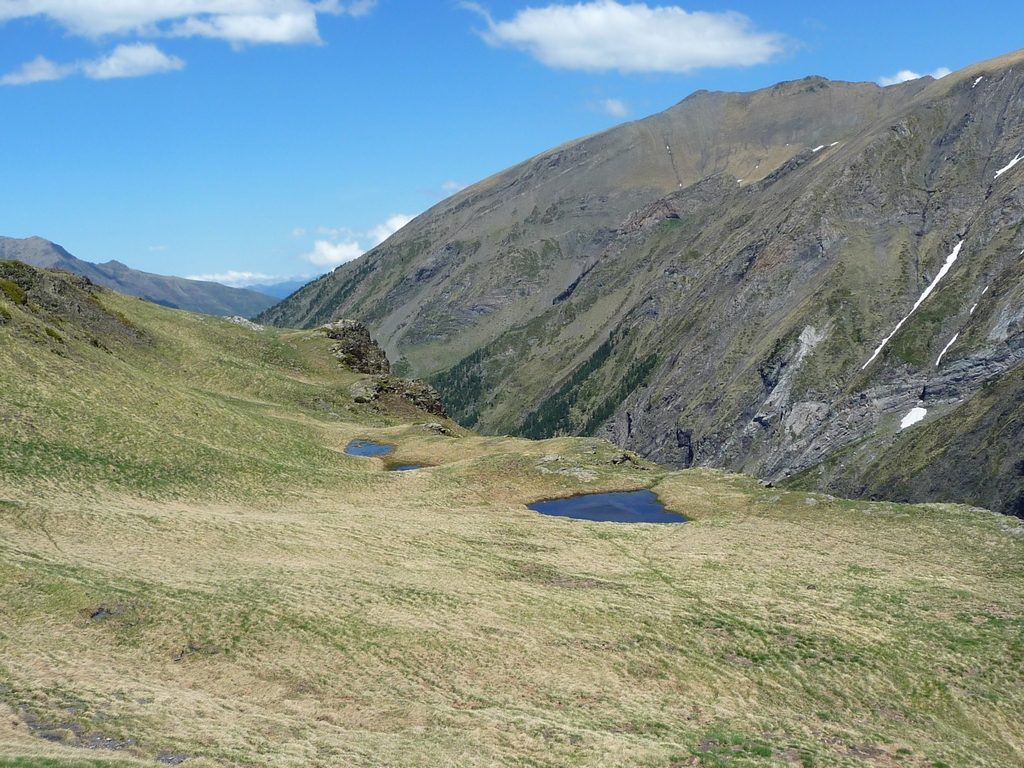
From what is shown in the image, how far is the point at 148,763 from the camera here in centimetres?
2083

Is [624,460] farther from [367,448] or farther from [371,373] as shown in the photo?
[371,373]

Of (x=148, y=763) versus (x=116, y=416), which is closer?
(x=148, y=763)

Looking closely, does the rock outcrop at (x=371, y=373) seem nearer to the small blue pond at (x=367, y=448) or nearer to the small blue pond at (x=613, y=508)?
the small blue pond at (x=367, y=448)

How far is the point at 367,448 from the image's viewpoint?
82500 millimetres

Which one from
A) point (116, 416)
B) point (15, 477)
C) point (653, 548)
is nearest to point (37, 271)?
point (116, 416)

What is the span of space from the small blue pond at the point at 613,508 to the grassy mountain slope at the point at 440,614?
2112 millimetres

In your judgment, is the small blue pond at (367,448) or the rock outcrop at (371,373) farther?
the rock outcrop at (371,373)

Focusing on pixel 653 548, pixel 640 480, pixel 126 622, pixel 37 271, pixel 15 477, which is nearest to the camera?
pixel 126 622

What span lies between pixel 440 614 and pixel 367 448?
47.7 meters

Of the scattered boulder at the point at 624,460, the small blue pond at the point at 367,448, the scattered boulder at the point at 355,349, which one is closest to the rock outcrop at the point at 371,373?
the scattered boulder at the point at 355,349

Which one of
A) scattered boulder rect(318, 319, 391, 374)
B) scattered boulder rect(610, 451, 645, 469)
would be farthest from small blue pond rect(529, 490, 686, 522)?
scattered boulder rect(318, 319, 391, 374)

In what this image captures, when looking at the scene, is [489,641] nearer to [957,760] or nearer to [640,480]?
[957,760]

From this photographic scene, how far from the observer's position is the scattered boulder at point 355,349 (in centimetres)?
12294

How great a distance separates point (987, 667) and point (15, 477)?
52100 millimetres
